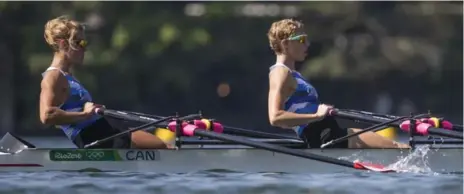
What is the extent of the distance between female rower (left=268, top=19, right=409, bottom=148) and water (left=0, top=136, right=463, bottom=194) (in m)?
0.43

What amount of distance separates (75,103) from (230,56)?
2090cm

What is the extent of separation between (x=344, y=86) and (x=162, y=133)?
1676cm

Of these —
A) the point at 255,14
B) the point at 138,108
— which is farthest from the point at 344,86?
the point at 138,108

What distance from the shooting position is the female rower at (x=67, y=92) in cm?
1186

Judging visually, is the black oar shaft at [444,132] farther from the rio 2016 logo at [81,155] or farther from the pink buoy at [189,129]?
the rio 2016 logo at [81,155]

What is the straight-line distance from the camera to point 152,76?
32719 millimetres

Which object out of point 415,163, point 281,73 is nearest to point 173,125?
point 281,73

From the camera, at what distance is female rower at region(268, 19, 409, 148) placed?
12.0 metres

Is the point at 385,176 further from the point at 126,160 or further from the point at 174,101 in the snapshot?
the point at 174,101

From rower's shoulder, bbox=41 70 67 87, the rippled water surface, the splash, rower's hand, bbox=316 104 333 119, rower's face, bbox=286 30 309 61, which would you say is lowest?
the rippled water surface

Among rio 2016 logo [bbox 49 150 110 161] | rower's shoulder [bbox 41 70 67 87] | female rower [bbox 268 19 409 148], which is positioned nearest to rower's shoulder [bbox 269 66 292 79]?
female rower [bbox 268 19 409 148]

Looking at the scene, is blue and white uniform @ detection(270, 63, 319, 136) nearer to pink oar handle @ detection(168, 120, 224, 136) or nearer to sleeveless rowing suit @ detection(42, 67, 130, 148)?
pink oar handle @ detection(168, 120, 224, 136)

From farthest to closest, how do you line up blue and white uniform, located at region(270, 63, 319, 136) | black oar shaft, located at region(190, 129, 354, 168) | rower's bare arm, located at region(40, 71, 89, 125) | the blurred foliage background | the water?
the blurred foliage background < blue and white uniform, located at region(270, 63, 319, 136) < rower's bare arm, located at region(40, 71, 89, 125) < black oar shaft, located at region(190, 129, 354, 168) < the water

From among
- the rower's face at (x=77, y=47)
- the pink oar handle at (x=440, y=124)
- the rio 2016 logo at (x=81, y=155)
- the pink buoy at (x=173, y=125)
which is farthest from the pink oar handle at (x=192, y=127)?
the pink oar handle at (x=440, y=124)
